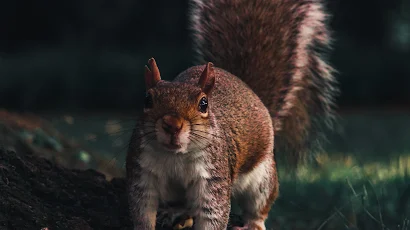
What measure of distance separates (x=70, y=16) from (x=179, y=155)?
7.28m

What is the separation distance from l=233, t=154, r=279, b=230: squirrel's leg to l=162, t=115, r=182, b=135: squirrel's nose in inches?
30.6

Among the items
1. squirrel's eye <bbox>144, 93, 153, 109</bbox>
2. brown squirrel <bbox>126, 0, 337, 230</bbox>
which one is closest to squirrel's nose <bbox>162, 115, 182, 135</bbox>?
brown squirrel <bbox>126, 0, 337, 230</bbox>

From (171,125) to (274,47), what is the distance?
1.42 metres

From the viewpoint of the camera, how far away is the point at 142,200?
2.59m

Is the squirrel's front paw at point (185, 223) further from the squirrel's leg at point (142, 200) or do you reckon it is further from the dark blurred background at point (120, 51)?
the dark blurred background at point (120, 51)

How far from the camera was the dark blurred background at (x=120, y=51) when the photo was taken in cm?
859

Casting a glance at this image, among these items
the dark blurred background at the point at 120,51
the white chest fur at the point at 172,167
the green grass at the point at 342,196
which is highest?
the white chest fur at the point at 172,167

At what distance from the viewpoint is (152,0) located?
9555 mm

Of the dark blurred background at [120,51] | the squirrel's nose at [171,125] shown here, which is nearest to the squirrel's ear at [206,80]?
the squirrel's nose at [171,125]

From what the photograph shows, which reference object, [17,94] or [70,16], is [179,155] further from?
[70,16]

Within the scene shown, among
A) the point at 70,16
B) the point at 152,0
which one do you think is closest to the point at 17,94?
the point at 70,16

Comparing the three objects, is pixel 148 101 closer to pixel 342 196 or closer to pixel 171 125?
pixel 171 125

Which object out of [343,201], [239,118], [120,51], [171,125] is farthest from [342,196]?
[120,51]

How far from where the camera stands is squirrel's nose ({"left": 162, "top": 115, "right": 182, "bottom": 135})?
7.48ft
